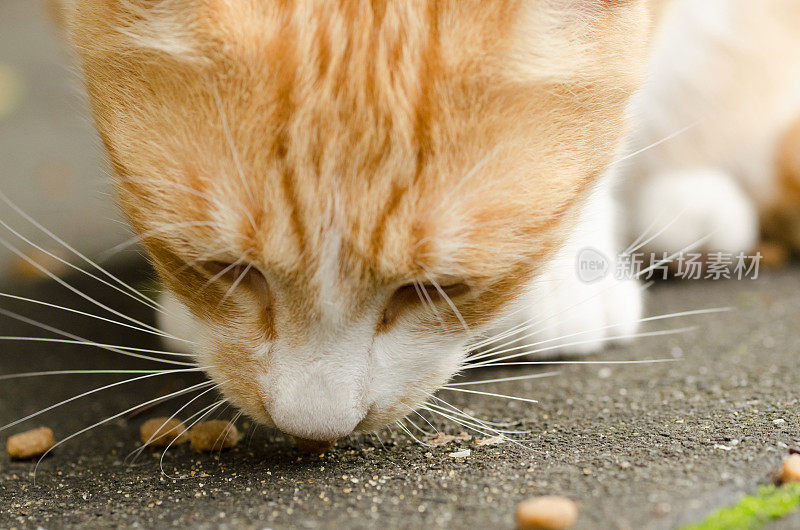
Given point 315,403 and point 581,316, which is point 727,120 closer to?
point 581,316

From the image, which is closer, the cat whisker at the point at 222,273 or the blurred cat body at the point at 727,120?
the cat whisker at the point at 222,273

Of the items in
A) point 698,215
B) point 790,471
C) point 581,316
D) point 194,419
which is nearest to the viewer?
point 790,471

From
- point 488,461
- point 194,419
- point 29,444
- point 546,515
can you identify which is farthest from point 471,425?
point 29,444

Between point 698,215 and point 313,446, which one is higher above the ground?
point 698,215

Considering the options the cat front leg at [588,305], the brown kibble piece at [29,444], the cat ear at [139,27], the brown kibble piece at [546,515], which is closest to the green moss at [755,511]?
the brown kibble piece at [546,515]

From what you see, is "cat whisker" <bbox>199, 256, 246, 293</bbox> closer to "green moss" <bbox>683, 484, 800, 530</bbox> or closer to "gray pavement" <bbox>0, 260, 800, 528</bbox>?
"gray pavement" <bbox>0, 260, 800, 528</bbox>

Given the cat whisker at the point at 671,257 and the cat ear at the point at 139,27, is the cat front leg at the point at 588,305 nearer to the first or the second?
the cat whisker at the point at 671,257

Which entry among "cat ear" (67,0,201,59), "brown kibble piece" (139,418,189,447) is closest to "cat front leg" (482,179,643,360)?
"brown kibble piece" (139,418,189,447)
